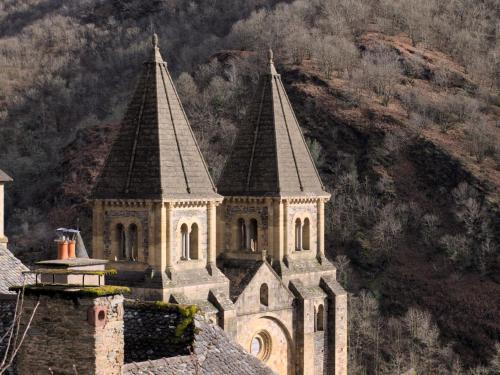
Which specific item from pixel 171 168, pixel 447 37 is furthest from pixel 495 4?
pixel 171 168

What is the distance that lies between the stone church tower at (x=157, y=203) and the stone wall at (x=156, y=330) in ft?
37.2

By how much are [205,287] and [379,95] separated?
4980 centimetres

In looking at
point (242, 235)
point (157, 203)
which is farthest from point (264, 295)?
point (157, 203)

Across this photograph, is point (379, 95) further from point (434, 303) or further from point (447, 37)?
point (434, 303)

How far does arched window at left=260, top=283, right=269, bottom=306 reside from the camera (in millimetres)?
34500

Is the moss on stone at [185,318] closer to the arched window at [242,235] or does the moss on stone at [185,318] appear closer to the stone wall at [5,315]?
the stone wall at [5,315]

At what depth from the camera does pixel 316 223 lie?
37312 millimetres

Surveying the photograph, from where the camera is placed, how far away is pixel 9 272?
1072 inches

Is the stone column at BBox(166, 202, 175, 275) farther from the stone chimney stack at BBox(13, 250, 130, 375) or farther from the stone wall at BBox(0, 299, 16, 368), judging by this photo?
the stone chimney stack at BBox(13, 250, 130, 375)

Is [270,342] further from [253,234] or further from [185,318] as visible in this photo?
[185,318]

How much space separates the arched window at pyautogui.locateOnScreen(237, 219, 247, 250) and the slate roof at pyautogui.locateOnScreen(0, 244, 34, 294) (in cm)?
895

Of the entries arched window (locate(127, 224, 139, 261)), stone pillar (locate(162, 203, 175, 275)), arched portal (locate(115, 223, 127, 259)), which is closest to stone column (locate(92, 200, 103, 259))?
arched portal (locate(115, 223, 127, 259))

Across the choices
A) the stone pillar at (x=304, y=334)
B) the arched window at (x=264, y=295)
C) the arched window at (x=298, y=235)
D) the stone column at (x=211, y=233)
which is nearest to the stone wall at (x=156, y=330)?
the stone column at (x=211, y=233)

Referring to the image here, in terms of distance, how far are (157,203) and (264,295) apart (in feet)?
16.7
